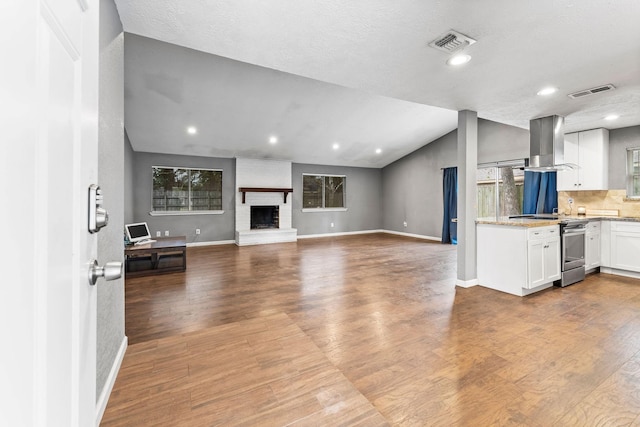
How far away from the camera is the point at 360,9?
1832mm

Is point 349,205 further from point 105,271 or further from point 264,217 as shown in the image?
point 105,271

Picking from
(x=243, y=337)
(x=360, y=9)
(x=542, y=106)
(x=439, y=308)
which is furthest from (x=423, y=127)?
(x=243, y=337)

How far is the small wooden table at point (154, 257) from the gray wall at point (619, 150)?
6.93m

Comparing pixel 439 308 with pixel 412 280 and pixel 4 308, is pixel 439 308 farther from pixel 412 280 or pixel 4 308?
pixel 4 308

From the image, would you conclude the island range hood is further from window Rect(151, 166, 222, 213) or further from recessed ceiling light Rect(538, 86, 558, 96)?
window Rect(151, 166, 222, 213)

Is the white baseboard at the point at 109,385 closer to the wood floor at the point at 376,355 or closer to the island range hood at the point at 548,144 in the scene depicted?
the wood floor at the point at 376,355

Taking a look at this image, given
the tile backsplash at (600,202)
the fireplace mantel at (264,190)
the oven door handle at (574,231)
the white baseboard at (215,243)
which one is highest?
the fireplace mantel at (264,190)

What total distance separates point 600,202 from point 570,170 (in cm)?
76

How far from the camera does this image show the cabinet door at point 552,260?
3.67 metres

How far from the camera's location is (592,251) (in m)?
4.41

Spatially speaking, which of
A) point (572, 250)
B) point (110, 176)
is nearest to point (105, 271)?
point (110, 176)

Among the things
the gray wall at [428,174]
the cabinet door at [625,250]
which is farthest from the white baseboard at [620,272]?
the gray wall at [428,174]

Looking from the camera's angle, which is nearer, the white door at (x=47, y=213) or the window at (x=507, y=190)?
the white door at (x=47, y=213)

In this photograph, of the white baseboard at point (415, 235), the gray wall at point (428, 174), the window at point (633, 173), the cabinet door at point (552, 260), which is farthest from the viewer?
the white baseboard at point (415, 235)
